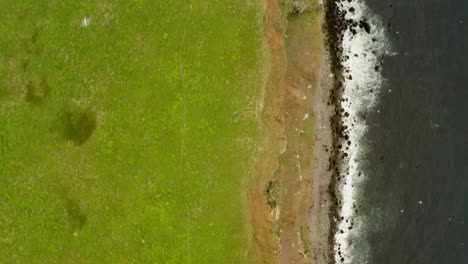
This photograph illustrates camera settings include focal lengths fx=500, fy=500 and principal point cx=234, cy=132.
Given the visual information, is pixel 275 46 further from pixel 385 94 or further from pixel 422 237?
pixel 422 237

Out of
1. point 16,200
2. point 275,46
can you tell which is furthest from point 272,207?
point 16,200

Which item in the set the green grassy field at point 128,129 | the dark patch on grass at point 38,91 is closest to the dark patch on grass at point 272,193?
the green grassy field at point 128,129

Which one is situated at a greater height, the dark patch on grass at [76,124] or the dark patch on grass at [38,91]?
the dark patch on grass at [38,91]

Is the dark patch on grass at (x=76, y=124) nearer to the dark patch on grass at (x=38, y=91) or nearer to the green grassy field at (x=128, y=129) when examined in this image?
the green grassy field at (x=128, y=129)

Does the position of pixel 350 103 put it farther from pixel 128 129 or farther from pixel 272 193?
pixel 128 129

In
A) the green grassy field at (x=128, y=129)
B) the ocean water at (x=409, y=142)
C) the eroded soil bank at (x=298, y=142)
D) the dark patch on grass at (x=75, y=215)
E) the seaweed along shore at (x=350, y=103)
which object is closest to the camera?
the green grassy field at (x=128, y=129)

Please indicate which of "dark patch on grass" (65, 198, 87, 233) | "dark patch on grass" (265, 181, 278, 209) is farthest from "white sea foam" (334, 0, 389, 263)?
"dark patch on grass" (65, 198, 87, 233)

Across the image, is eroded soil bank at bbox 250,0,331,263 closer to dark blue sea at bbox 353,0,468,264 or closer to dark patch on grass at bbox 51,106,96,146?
dark blue sea at bbox 353,0,468,264
